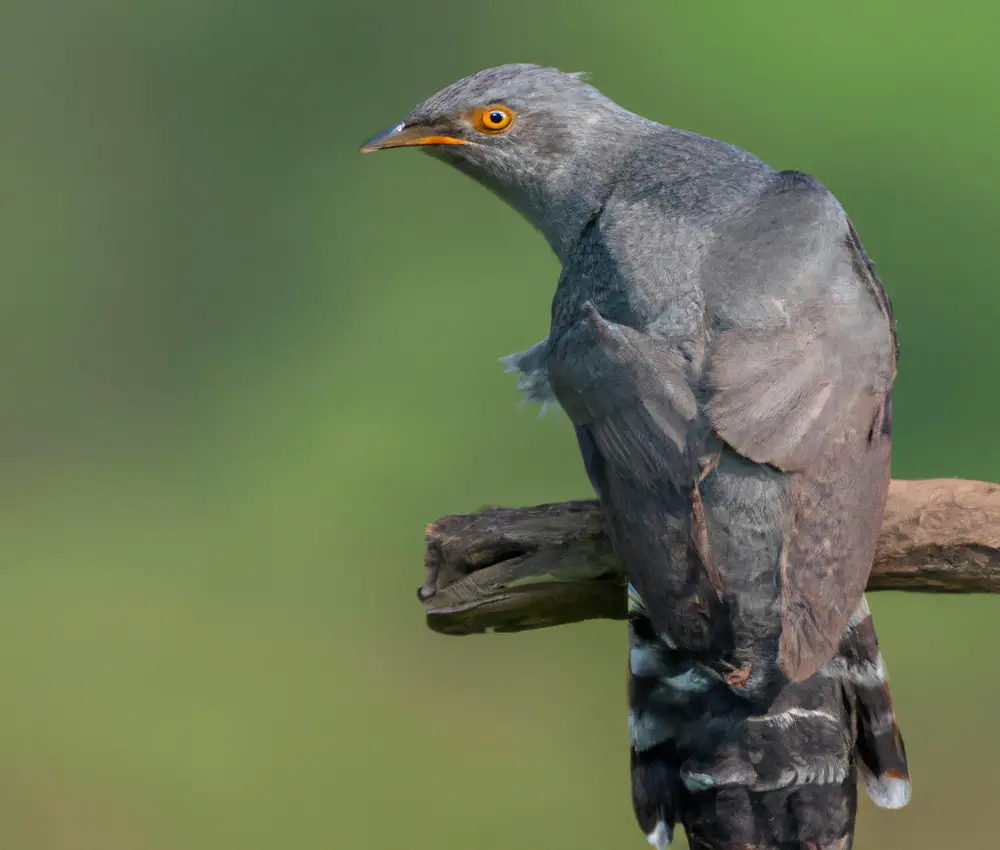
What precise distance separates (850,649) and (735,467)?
431 mm

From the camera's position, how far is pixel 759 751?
2209 millimetres

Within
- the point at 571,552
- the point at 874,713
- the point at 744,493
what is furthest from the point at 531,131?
the point at 874,713

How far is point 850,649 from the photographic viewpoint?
232cm

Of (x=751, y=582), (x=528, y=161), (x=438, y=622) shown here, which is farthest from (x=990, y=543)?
(x=528, y=161)

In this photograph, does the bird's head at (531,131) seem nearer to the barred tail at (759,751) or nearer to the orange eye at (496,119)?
the orange eye at (496,119)

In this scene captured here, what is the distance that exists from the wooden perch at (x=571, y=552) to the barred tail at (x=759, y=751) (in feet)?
0.62

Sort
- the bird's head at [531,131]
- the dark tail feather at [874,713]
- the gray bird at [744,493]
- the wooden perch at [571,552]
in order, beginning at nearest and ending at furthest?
1. the gray bird at [744,493]
2. the dark tail feather at [874,713]
3. the wooden perch at [571,552]
4. the bird's head at [531,131]

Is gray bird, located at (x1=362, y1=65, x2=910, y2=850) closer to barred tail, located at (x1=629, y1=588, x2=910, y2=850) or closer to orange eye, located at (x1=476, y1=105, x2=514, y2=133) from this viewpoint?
barred tail, located at (x1=629, y1=588, x2=910, y2=850)

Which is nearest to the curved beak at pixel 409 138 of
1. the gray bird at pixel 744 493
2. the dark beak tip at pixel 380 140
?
the dark beak tip at pixel 380 140

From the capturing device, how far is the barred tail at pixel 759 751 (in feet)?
7.27

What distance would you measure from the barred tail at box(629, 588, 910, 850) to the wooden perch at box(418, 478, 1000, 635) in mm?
189

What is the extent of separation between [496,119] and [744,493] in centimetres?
124

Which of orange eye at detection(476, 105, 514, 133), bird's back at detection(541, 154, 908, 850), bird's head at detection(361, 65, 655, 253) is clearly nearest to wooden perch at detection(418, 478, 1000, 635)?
bird's back at detection(541, 154, 908, 850)

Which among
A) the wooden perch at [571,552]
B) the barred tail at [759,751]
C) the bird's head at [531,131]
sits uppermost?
the bird's head at [531,131]
